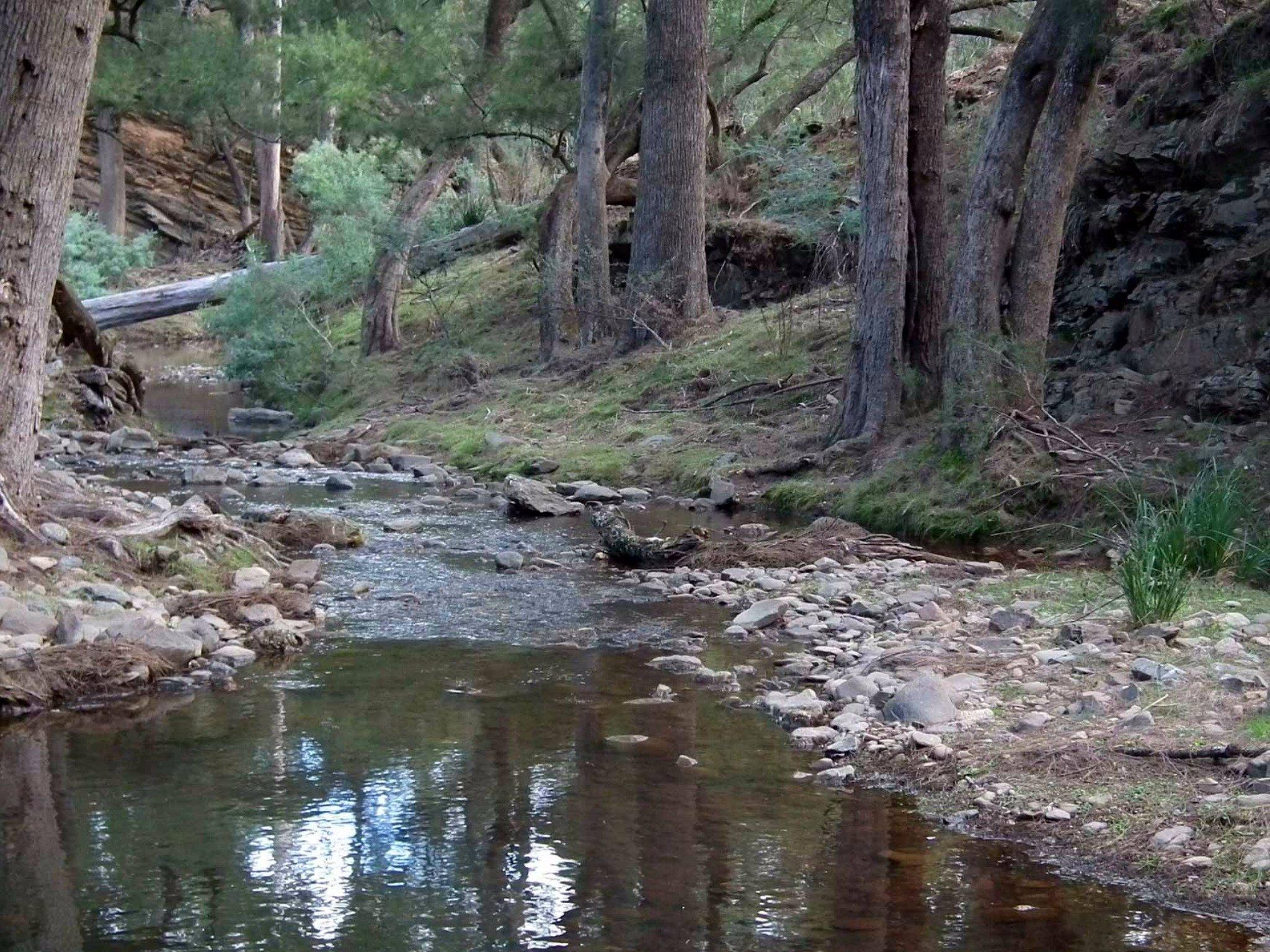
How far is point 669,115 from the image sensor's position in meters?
16.7

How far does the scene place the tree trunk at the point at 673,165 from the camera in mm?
16562

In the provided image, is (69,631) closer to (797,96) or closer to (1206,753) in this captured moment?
(1206,753)

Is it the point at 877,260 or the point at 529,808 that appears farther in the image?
the point at 877,260

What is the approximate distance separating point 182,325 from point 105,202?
3409mm

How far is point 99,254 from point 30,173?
2364 cm

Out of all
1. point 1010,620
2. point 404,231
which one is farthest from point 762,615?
point 404,231

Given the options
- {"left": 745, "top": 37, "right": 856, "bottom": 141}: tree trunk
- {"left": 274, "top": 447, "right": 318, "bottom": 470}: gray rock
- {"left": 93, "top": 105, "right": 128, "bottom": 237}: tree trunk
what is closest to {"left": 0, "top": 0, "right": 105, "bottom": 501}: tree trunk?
{"left": 274, "top": 447, "right": 318, "bottom": 470}: gray rock

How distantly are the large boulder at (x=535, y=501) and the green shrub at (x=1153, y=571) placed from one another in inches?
211

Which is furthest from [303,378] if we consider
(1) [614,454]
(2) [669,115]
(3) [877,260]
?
(3) [877,260]

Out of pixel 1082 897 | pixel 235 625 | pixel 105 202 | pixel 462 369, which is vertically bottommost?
pixel 1082 897

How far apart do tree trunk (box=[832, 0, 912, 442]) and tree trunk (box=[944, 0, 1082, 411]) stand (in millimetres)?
895

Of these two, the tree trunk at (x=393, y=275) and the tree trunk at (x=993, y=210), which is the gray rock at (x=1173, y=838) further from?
the tree trunk at (x=393, y=275)

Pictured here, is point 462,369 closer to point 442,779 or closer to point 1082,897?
point 442,779

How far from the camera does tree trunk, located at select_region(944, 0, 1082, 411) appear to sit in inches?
407
